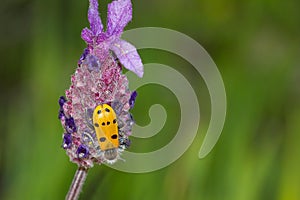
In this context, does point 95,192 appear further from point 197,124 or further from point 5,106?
point 5,106

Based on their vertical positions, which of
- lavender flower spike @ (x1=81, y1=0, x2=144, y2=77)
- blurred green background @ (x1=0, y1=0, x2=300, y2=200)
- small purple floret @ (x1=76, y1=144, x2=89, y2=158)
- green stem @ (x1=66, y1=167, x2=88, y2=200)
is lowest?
green stem @ (x1=66, y1=167, x2=88, y2=200)

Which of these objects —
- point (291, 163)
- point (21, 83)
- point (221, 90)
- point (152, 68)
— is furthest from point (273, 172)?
point (21, 83)

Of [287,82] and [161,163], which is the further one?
[287,82]

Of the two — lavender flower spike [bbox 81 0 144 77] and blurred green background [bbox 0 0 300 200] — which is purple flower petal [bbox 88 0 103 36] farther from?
blurred green background [bbox 0 0 300 200]

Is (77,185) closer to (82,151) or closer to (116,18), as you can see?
(82,151)

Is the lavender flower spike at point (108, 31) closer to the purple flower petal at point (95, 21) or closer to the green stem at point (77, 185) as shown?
the purple flower petal at point (95, 21)

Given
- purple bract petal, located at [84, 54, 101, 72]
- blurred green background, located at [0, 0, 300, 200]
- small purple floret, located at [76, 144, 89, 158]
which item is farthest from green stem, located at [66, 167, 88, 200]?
blurred green background, located at [0, 0, 300, 200]
